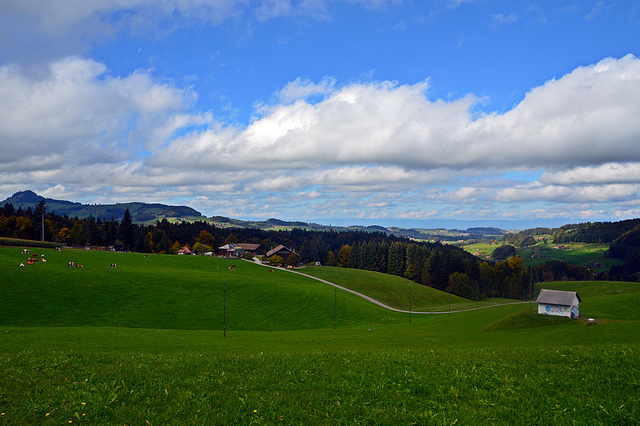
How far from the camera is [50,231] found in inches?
5896

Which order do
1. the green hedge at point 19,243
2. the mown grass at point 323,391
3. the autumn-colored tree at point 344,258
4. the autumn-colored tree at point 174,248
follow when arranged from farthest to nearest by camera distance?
the autumn-colored tree at point 344,258 → the autumn-colored tree at point 174,248 → the green hedge at point 19,243 → the mown grass at point 323,391

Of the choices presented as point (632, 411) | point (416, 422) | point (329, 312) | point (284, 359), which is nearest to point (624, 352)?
point (632, 411)

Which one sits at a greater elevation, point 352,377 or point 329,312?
point 352,377

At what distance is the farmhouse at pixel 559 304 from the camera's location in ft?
193

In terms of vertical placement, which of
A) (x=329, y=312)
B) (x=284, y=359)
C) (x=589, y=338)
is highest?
(x=284, y=359)

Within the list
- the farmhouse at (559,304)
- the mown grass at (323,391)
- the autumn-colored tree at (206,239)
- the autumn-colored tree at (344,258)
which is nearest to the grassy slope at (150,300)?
the farmhouse at (559,304)

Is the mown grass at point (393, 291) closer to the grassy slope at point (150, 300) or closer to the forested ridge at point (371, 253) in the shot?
the forested ridge at point (371, 253)

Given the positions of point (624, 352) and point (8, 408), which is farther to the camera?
point (624, 352)

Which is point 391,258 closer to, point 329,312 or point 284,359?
point 329,312

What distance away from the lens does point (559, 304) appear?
59.2 metres

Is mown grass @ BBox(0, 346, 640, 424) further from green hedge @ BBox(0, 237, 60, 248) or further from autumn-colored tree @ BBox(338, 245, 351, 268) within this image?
autumn-colored tree @ BBox(338, 245, 351, 268)

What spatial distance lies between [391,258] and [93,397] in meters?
165

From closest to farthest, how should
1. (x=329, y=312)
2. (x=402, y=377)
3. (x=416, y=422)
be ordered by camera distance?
(x=416, y=422), (x=402, y=377), (x=329, y=312)

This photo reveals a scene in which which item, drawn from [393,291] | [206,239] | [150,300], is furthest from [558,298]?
[206,239]
